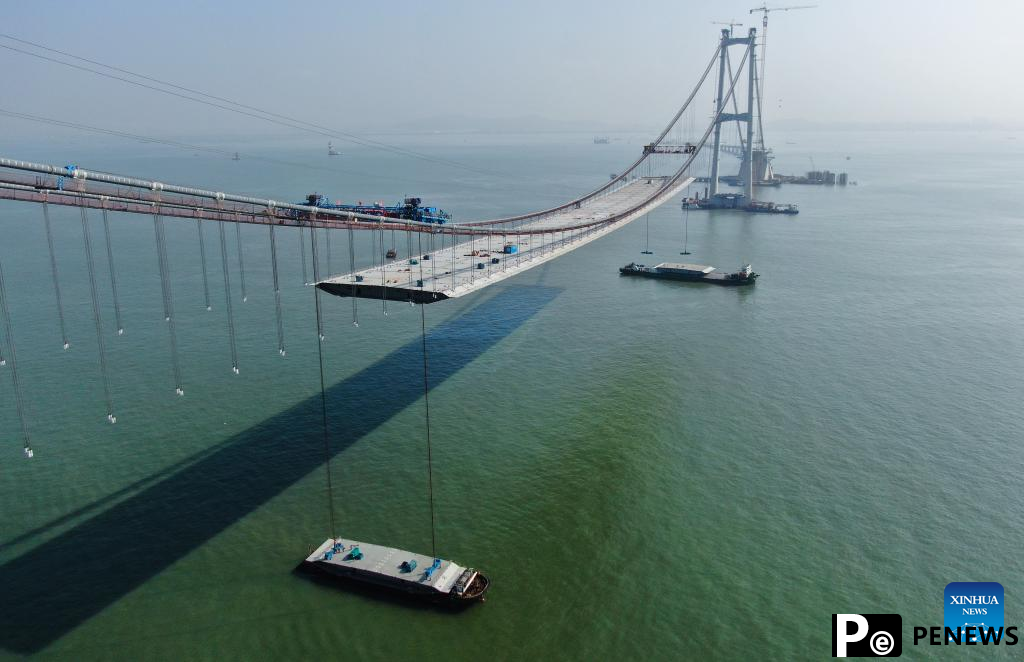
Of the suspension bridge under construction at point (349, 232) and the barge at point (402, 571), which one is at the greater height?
the suspension bridge under construction at point (349, 232)

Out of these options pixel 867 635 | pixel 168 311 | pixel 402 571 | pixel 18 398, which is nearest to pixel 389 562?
pixel 402 571

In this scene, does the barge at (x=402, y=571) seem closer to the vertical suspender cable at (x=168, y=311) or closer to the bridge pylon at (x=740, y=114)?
the vertical suspender cable at (x=168, y=311)

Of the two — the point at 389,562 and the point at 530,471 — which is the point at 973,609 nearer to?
the point at 530,471

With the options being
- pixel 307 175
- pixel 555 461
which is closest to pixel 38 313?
pixel 555 461

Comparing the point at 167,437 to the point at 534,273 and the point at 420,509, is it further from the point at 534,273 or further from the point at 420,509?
the point at 534,273

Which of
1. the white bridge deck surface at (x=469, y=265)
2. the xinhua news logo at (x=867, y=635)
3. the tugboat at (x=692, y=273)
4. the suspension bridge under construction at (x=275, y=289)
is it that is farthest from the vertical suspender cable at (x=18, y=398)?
the tugboat at (x=692, y=273)

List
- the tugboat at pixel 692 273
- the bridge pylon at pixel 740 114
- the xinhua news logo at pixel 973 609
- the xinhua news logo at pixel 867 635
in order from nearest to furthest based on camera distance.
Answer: the xinhua news logo at pixel 867 635 < the xinhua news logo at pixel 973 609 < the tugboat at pixel 692 273 < the bridge pylon at pixel 740 114

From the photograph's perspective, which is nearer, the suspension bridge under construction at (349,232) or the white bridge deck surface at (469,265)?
the suspension bridge under construction at (349,232)
